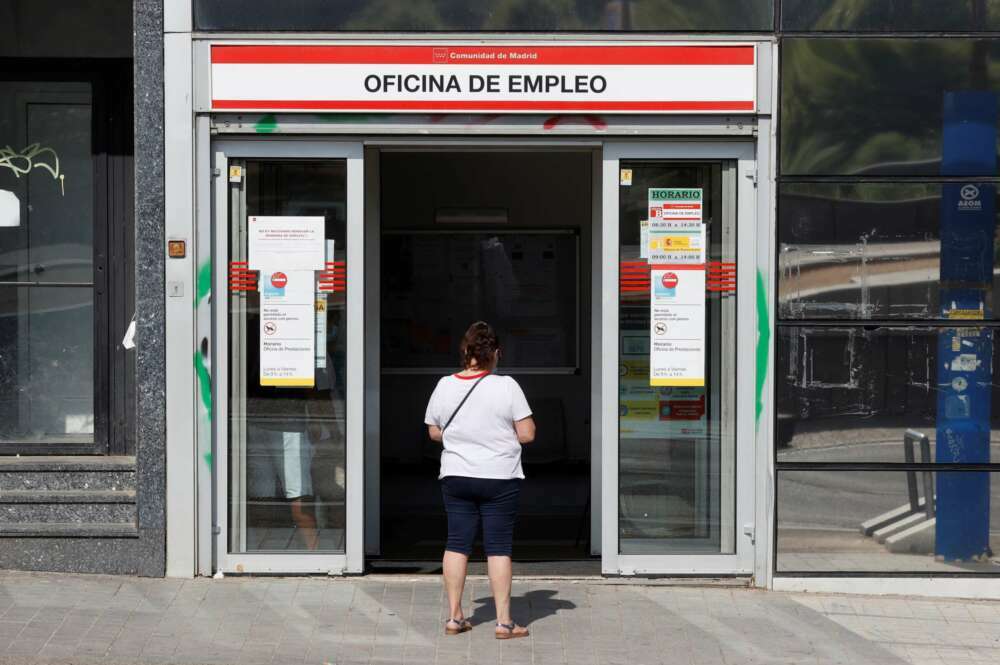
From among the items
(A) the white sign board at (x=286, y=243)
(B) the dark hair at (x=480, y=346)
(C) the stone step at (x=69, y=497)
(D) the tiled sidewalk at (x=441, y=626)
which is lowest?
(D) the tiled sidewalk at (x=441, y=626)

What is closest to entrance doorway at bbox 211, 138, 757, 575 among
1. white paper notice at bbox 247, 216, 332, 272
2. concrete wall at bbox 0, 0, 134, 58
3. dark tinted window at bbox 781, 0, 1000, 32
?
white paper notice at bbox 247, 216, 332, 272

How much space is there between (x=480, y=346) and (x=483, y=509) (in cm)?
85

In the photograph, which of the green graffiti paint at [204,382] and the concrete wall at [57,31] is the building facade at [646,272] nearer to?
the green graffiti paint at [204,382]

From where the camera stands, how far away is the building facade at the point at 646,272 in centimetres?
789

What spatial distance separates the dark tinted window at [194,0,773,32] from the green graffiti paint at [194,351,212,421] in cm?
201

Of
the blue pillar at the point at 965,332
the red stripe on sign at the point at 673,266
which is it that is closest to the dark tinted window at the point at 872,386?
A: the blue pillar at the point at 965,332

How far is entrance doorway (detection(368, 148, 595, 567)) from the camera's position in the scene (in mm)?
12664

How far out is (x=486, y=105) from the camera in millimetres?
7898

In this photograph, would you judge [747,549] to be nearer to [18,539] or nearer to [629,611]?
[629,611]

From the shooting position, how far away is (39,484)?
27.6 ft

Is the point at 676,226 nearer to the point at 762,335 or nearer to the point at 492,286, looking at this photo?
the point at 762,335

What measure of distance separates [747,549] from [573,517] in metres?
2.63

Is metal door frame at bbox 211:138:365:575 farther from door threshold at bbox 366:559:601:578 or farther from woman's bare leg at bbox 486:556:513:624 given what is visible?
woman's bare leg at bbox 486:556:513:624

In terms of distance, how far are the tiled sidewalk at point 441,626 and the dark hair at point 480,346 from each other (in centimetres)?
148
